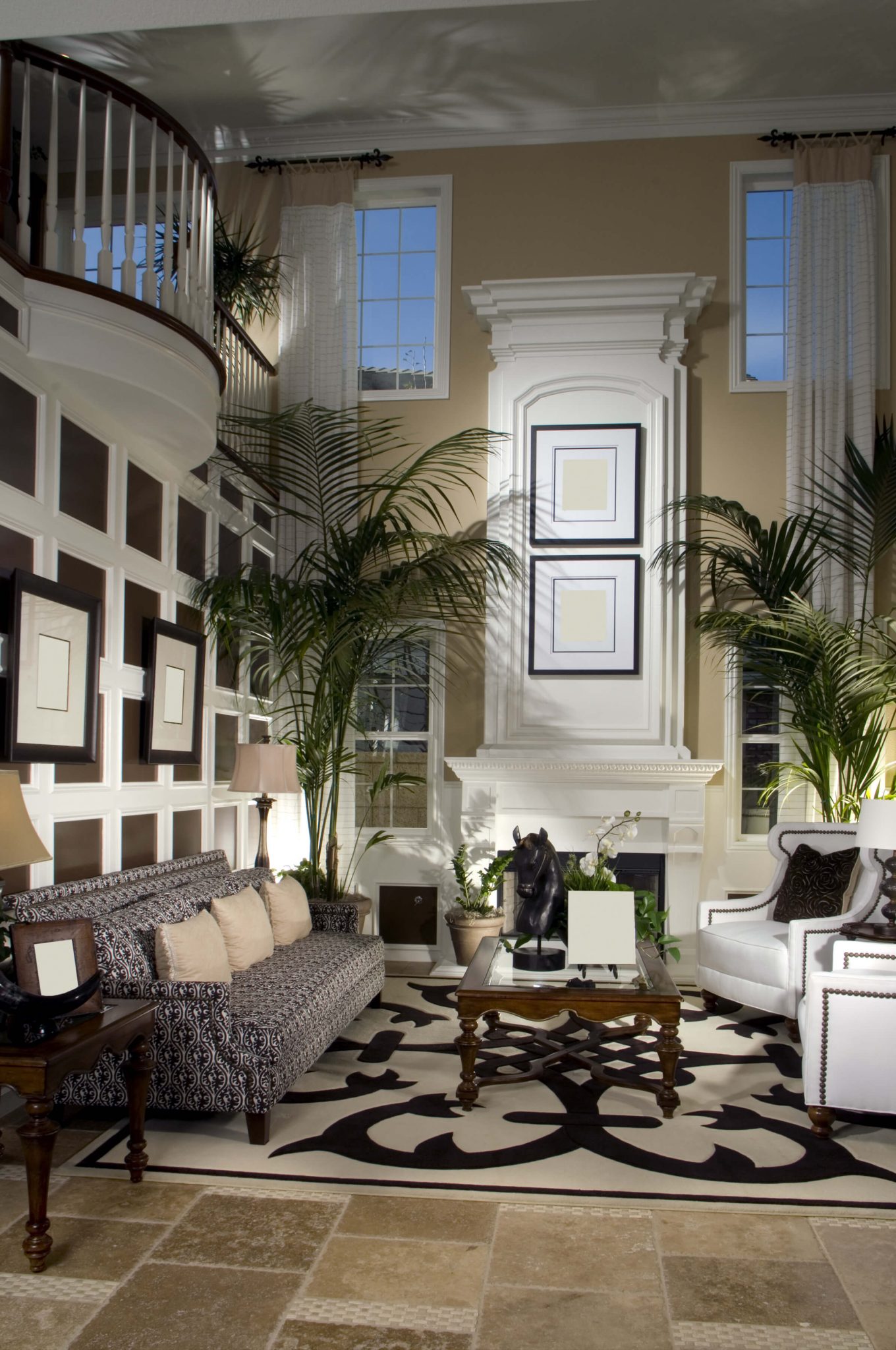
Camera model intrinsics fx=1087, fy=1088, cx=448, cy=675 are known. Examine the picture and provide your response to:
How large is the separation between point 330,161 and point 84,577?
170 inches

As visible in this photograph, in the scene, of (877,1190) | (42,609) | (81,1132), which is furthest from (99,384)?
(877,1190)

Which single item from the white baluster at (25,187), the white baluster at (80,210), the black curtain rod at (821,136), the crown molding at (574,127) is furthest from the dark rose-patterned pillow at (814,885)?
the crown molding at (574,127)

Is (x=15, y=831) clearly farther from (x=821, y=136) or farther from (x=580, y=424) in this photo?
(x=821, y=136)

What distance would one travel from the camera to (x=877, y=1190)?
3246mm

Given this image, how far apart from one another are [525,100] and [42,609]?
16.6ft

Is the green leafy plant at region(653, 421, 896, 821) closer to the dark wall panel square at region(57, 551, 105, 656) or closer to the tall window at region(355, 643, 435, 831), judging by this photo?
the tall window at region(355, 643, 435, 831)

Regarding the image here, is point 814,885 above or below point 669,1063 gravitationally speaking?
above

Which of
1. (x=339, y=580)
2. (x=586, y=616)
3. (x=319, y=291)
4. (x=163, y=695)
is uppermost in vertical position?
(x=319, y=291)

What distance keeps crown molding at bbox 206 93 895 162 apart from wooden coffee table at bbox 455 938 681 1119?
18.1 feet

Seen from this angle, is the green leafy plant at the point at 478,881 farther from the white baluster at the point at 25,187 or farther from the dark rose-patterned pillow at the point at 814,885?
the white baluster at the point at 25,187

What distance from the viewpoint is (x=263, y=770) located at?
572 cm

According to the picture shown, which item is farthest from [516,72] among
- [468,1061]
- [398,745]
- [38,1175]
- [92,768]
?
[38,1175]

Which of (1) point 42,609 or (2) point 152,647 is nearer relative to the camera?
(1) point 42,609

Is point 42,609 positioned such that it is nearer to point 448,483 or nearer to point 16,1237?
point 16,1237
